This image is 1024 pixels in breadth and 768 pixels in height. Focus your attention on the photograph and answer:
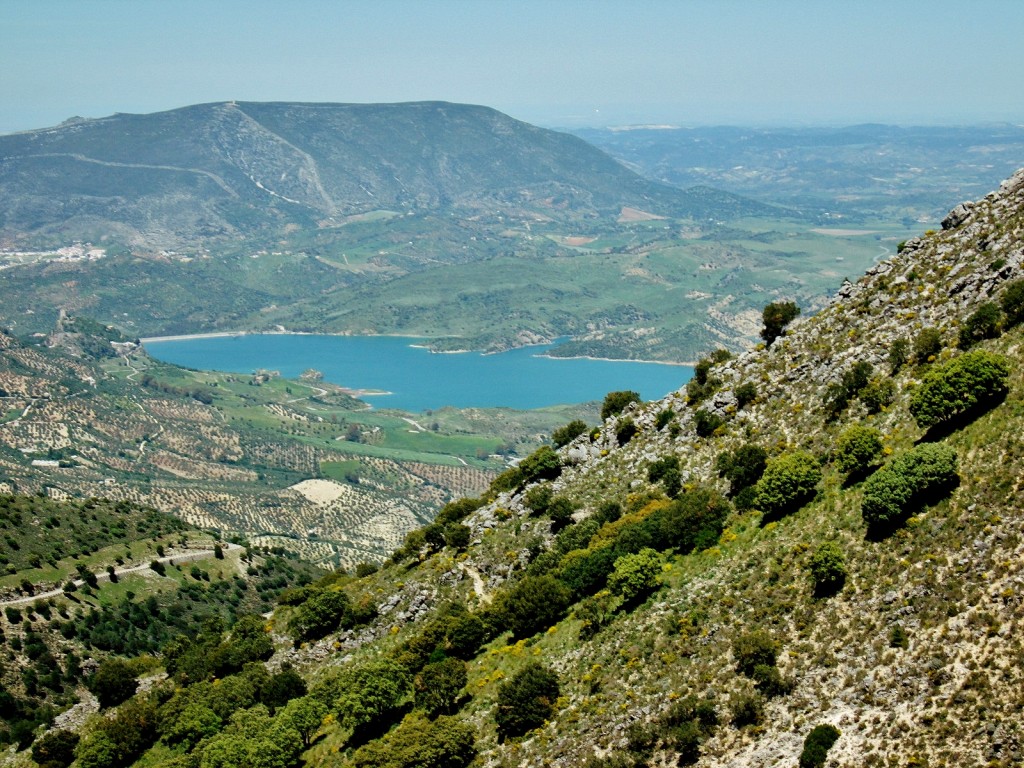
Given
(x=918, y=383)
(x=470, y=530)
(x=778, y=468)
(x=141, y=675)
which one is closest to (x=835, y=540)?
(x=778, y=468)

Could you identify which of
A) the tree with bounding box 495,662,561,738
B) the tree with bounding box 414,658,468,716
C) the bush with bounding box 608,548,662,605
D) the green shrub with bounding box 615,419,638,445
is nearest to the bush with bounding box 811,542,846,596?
the bush with bounding box 608,548,662,605

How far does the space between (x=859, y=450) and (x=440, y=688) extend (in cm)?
2599

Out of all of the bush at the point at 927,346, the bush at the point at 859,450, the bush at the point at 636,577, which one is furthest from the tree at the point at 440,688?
the bush at the point at 927,346

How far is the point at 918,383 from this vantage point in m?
52.2

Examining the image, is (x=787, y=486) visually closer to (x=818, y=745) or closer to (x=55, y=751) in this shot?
(x=818, y=745)

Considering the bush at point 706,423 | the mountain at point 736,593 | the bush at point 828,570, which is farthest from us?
the bush at point 706,423

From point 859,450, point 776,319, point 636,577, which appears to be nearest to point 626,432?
point 776,319

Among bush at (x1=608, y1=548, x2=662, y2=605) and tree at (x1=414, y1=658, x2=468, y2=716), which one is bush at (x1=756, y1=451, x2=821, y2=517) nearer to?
bush at (x1=608, y1=548, x2=662, y2=605)

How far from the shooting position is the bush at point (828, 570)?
1592 inches

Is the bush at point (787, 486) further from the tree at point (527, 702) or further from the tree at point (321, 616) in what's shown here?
the tree at point (321, 616)

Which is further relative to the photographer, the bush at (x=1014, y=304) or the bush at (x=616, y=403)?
the bush at (x=616, y=403)

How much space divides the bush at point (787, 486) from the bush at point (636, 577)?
22.6 ft

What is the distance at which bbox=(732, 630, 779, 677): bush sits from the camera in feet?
126

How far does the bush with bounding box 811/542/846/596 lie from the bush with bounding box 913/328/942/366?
18.7 m
